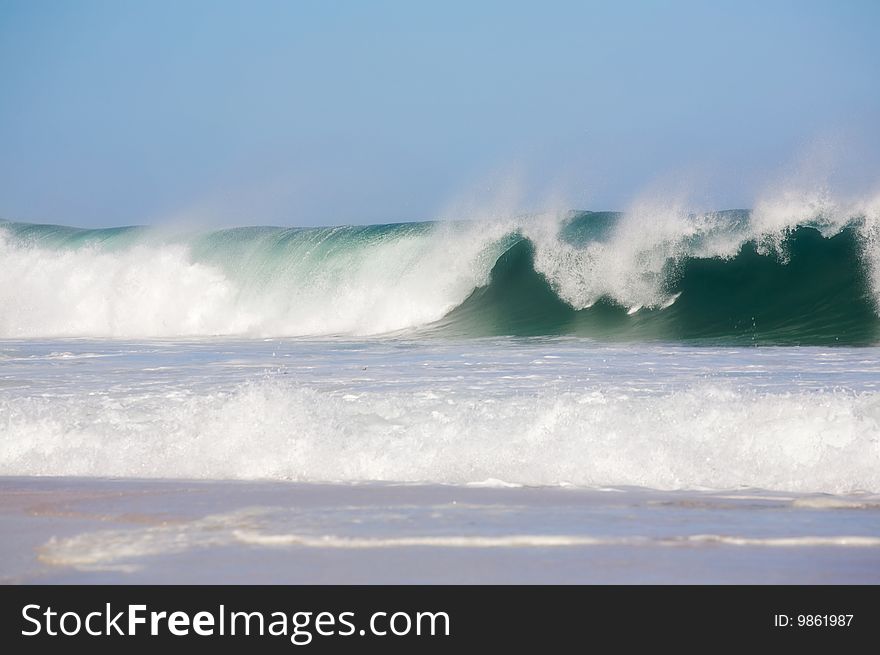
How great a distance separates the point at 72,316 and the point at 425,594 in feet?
64.0

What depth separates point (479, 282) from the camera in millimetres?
19531

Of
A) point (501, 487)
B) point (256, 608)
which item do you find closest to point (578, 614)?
point (256, 608)

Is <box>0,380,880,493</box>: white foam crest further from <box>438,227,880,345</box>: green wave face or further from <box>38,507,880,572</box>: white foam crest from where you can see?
<box>438,227,880,345</box>: green wave face

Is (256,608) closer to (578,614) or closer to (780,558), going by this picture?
(578,614)

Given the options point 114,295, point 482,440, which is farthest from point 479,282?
point 482,440

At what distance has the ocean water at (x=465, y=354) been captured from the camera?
606 cm

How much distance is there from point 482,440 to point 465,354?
18.6 feet

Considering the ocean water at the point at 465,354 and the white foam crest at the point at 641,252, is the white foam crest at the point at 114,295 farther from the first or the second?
the white foam crest at the point at 641,252

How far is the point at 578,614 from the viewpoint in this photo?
11.0 feet

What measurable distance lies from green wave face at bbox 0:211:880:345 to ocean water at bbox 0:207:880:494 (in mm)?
53

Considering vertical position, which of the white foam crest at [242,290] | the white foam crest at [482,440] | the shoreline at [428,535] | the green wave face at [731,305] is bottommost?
the shoreline at [428,535]

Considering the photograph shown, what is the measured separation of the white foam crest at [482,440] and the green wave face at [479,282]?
6574 mm

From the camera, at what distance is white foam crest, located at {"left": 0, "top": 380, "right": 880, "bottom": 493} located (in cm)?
575

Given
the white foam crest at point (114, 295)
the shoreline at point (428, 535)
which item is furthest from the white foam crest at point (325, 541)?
the white foam crest at point (114, 295)
